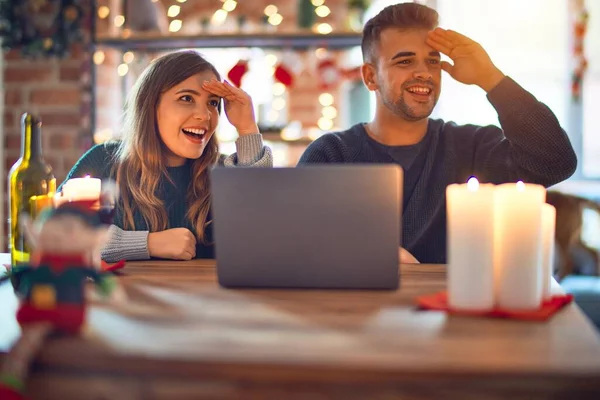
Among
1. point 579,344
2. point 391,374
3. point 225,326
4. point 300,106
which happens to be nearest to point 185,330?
point 225,326

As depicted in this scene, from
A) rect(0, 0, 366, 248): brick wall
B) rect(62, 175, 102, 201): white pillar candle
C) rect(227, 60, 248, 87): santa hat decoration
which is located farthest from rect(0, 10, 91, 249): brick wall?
rect(62, 175, 102, 201): white pillar candle

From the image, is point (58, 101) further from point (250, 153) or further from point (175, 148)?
point (250, 153)

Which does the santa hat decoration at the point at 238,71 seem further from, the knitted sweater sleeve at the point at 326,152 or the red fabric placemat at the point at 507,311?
the red fabric placemat at the point at 507,311

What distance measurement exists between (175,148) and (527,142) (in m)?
0.93

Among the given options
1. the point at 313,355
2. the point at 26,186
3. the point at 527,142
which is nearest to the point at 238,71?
the point at 527,142

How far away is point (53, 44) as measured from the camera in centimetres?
317

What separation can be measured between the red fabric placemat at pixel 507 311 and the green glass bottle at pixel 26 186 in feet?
2.26

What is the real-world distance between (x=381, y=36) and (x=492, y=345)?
1451mm

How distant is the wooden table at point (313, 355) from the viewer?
2.36ft

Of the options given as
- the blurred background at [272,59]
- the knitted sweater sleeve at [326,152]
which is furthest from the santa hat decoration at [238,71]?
the knitted sweater sleeve at [326,152]

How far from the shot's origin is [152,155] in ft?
6.11

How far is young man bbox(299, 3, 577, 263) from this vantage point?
185cm

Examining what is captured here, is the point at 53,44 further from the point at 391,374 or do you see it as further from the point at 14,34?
the point at 391,374

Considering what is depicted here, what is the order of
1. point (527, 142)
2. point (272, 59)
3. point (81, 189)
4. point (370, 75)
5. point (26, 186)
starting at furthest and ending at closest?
point (272, 59)
point (370, 75)
point (527, 142)
point (26, 186)
point (81, 189)
